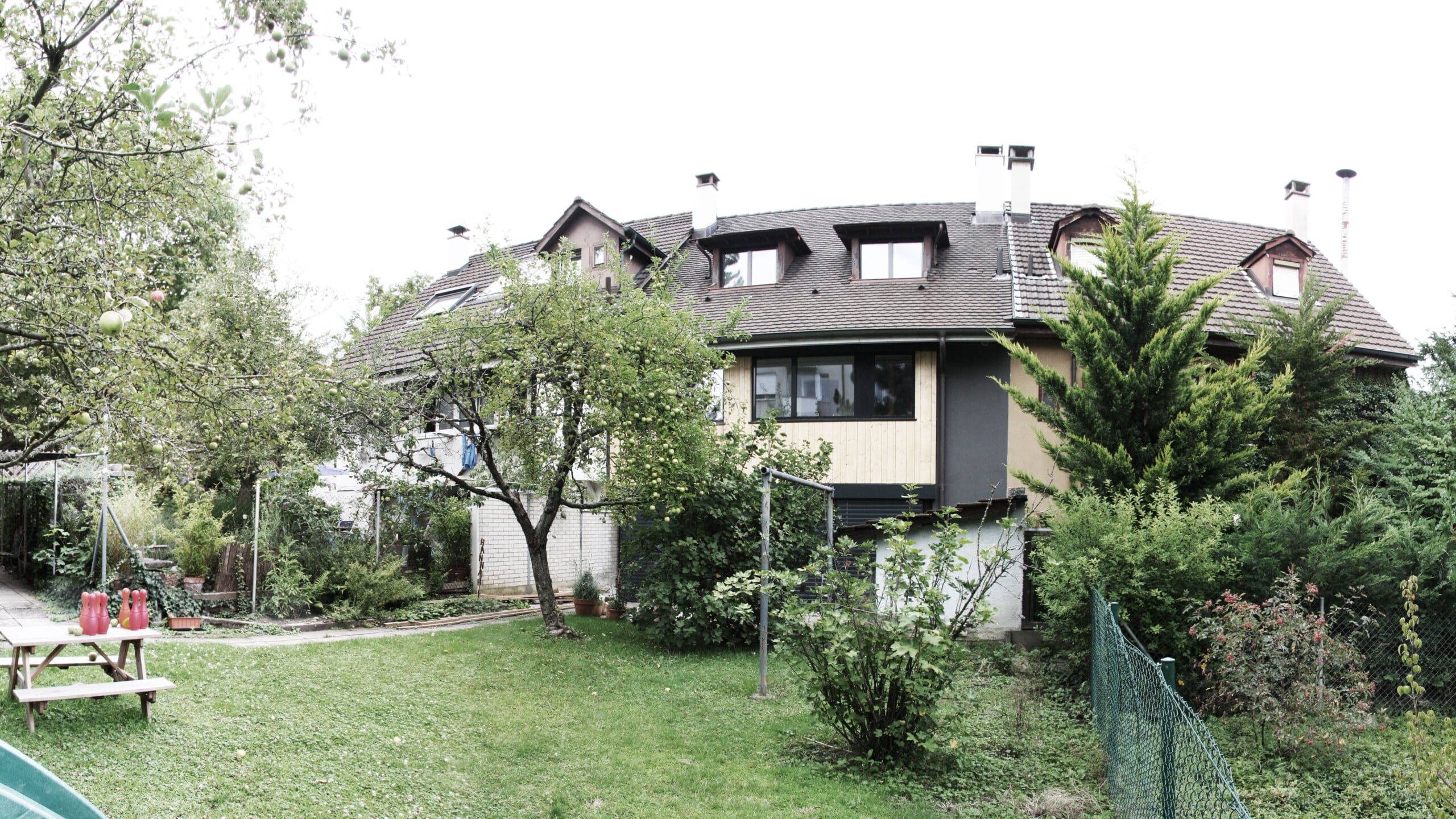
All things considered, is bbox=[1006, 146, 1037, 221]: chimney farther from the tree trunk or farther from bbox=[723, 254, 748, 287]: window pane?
the tree trunk

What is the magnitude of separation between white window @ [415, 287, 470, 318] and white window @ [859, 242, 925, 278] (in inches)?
381

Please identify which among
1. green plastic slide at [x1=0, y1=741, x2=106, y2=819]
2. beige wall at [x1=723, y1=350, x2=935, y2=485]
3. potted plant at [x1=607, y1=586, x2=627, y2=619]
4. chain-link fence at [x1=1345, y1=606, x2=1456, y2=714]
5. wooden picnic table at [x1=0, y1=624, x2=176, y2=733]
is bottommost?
potted plant at [x1=607, y1=586, x2=627, y2=619]

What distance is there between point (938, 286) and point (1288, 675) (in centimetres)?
1139

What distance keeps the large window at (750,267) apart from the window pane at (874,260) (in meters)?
1.80

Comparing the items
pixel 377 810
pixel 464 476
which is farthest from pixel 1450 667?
pixel 464 476

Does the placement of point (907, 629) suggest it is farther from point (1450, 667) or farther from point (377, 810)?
point (1450, 667)

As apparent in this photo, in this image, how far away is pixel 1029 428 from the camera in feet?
53.9

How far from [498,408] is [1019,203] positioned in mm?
13445

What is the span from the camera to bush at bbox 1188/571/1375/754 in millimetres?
7543

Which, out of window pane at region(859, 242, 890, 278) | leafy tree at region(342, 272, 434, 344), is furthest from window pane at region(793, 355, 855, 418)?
leafy tree at region(342, 272, 434, 344)

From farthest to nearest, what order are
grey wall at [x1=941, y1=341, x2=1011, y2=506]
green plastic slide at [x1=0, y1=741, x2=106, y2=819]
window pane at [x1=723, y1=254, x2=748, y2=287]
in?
window pane at [x1=723, y1=254, x2=748, y2=287], grey wall at [x1=941, y1=341, x2=1011, y2=506], green plastic slide at [x1=0, y1=741, x2=106, y2=819]

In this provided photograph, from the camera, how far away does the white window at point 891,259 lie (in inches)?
736

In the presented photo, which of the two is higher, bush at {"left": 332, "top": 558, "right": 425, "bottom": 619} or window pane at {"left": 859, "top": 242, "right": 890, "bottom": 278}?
window pane at {"left": 859, "top": 242, "right": 890, "bottom": 278}

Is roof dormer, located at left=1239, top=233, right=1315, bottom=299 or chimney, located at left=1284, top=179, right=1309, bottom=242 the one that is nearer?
roof dormer, located at left=1239, top=233, right=1315, bottom=299
